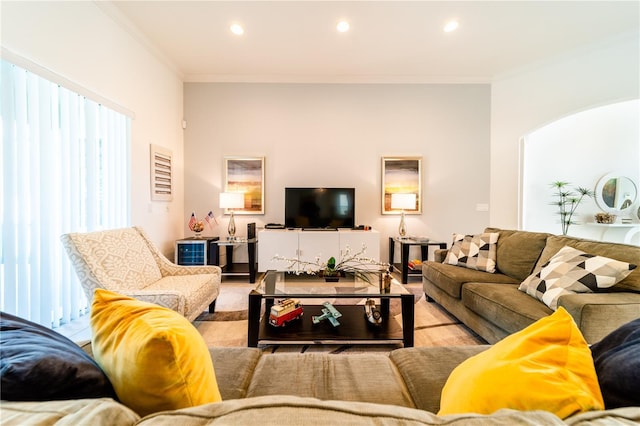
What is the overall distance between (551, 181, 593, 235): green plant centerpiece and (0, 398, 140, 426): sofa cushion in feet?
18.9

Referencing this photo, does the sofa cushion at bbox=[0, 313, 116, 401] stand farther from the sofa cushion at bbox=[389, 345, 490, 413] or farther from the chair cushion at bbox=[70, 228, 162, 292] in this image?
the chair cushion at bbox=[70, 228, 162, 292]

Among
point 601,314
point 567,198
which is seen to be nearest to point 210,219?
point 601,314

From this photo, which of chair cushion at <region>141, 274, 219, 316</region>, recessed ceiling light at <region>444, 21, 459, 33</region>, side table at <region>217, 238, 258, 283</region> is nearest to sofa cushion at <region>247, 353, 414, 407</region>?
chair cushion at <region>141, 274, 219, 316</region>

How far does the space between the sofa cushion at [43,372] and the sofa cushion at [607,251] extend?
2540 mm

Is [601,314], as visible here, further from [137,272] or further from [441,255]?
[137,272]

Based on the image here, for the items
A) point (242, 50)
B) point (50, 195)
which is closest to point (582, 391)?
point (50, 195)

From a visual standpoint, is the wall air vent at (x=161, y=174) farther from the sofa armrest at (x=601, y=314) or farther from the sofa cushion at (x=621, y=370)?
the sofa armrest at (x=601, y=314)

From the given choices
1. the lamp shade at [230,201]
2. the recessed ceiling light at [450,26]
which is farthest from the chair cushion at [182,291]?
the recessed ceiling light at [450,26]

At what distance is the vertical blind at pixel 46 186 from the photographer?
1.86 m

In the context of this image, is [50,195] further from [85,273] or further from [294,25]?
[294,25]

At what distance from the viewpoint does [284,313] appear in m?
2.02

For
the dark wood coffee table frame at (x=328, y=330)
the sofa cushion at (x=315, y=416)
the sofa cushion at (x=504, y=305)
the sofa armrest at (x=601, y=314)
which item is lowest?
the dark wood coffee table frame at (x=328, y=330)

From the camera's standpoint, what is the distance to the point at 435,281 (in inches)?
107

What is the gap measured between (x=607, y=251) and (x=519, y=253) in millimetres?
628
